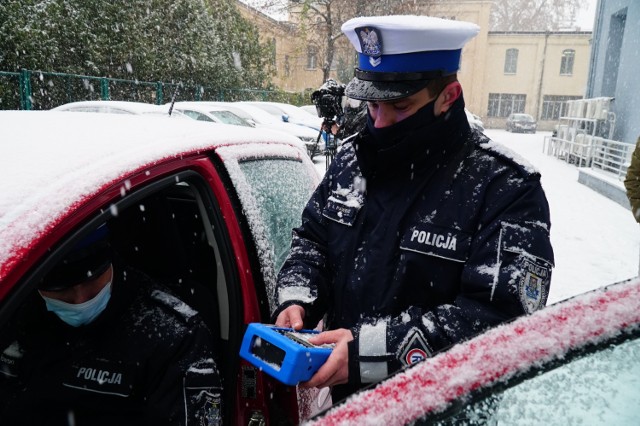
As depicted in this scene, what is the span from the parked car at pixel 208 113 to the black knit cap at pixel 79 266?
9.36 meters

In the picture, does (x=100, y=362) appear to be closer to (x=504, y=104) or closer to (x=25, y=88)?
(x=25, y=88)

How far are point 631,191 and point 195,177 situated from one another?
3.67 meters

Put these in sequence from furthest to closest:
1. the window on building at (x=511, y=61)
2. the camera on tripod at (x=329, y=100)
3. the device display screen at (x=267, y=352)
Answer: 1. the window on building at (x=511, y=61)
2. the camera on tripod at (x=329, y=100)
3. the device display screen at (x=267, y=352)

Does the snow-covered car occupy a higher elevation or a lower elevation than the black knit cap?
higher

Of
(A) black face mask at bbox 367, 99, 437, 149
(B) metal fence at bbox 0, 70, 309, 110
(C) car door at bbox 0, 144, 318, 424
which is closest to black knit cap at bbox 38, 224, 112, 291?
(C) car door at bbox 0, 144, 318, 424

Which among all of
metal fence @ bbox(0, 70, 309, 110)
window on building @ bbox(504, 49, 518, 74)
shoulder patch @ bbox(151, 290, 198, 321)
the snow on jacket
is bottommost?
the snow on jacket

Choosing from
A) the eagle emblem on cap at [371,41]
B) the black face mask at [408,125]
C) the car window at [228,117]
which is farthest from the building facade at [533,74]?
the black face mask at [408,125]

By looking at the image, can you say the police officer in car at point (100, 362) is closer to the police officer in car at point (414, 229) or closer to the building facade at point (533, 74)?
the police officer in car at point (414, 229)

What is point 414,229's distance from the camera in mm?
1435

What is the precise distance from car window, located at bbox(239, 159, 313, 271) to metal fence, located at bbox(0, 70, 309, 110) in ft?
21.2

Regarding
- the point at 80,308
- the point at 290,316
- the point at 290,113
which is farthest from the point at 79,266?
the point at 290,113

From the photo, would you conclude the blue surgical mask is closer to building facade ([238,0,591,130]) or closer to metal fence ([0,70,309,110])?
metal fence ([0,70,309,110])

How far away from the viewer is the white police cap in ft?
4.85

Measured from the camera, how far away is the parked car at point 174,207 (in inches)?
41.7
